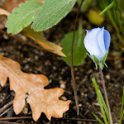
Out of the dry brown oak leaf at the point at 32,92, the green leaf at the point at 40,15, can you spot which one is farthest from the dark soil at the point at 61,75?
the green leaf at the point at 40,15

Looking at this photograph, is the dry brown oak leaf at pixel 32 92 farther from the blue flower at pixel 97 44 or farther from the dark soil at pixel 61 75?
the blue flower at pixel 97 44

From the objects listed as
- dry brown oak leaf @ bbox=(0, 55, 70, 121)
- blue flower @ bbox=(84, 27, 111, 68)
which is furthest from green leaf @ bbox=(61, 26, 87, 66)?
blue flower @ bbox=(84, 27, 111, 68)

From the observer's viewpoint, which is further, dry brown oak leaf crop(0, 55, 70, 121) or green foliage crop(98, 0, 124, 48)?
green foliage crop(98, 0, 124, 48)

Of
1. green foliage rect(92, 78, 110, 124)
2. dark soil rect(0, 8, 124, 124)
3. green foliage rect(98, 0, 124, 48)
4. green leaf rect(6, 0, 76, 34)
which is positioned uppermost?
green foliage rect(98, 0, 124, 48)

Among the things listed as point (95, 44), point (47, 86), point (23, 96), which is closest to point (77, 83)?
point (47, 86)

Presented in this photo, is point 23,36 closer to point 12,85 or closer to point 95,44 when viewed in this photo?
point 12,85

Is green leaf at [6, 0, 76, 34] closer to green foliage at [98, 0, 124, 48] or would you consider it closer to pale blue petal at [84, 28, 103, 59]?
pale blue petal at [84, 28, 103, 59]
